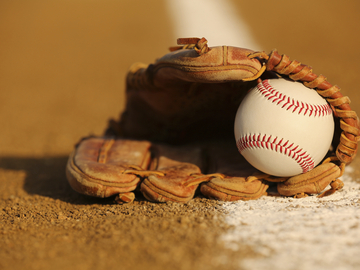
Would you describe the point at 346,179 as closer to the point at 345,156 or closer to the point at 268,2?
the point at 345,156

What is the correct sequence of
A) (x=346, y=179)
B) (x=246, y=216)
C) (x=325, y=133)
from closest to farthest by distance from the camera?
(x=246, y=216) → (x=325, y=133) → (x=346, y=179)

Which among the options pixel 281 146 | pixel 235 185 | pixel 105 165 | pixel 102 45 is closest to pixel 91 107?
pixel 105 165

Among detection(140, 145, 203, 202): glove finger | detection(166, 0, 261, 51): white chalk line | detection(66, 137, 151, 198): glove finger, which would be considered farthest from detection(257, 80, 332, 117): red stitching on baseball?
detection(166, 0, 261, 51): white chalk line

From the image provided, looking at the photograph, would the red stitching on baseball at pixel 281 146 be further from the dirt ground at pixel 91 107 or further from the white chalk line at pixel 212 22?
the white chalk line at pixel 212 22

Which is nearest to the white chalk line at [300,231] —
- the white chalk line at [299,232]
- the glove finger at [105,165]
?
the white chalk line at [299,232]

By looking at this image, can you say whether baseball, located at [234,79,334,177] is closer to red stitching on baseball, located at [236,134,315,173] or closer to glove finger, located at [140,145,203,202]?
red stitching on baseball, located at [236,134,315,173]

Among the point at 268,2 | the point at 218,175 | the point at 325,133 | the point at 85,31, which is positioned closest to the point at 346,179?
the point at 325,133

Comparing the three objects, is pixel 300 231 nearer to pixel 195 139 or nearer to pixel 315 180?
pixel 315 180
